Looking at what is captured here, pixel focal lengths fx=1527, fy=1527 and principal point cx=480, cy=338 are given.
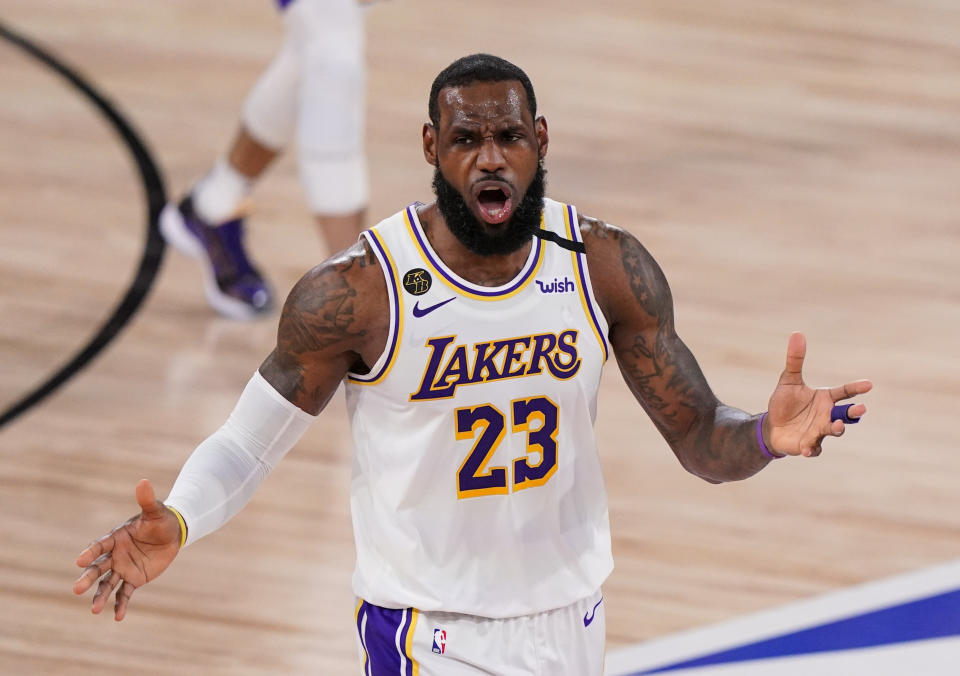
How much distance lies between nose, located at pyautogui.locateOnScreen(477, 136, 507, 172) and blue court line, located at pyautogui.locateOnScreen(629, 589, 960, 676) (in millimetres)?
1946

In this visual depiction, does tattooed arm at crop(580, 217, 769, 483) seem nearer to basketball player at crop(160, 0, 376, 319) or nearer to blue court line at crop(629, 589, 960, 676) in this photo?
blue court line at crop(629, 589, 960, 676)

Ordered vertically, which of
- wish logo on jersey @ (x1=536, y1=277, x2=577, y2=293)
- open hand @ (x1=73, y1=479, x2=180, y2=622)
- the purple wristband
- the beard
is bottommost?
open hand @ (x1=73, y1=479, x2=180, y2=622)

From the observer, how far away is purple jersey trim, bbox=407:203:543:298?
2.57 m

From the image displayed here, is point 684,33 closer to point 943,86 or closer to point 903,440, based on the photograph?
point 943,86

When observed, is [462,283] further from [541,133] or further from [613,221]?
[613,221]

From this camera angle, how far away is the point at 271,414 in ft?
8.77

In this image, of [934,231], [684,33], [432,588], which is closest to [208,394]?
[432,588]

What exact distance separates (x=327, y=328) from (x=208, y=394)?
9.02 ft

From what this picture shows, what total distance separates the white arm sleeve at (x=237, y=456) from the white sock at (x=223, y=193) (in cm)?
294

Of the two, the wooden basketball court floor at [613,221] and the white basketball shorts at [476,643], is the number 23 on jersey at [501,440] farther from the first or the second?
the wooden basketball court floor at [613,221]

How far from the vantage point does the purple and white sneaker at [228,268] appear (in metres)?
5.68

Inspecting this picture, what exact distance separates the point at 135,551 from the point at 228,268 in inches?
127

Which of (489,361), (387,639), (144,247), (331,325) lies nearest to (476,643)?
(387,639)

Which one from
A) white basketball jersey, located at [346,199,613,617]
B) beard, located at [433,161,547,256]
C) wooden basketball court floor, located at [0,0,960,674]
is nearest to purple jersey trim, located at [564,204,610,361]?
white basketball jersey, located at [346,199,613,617]
